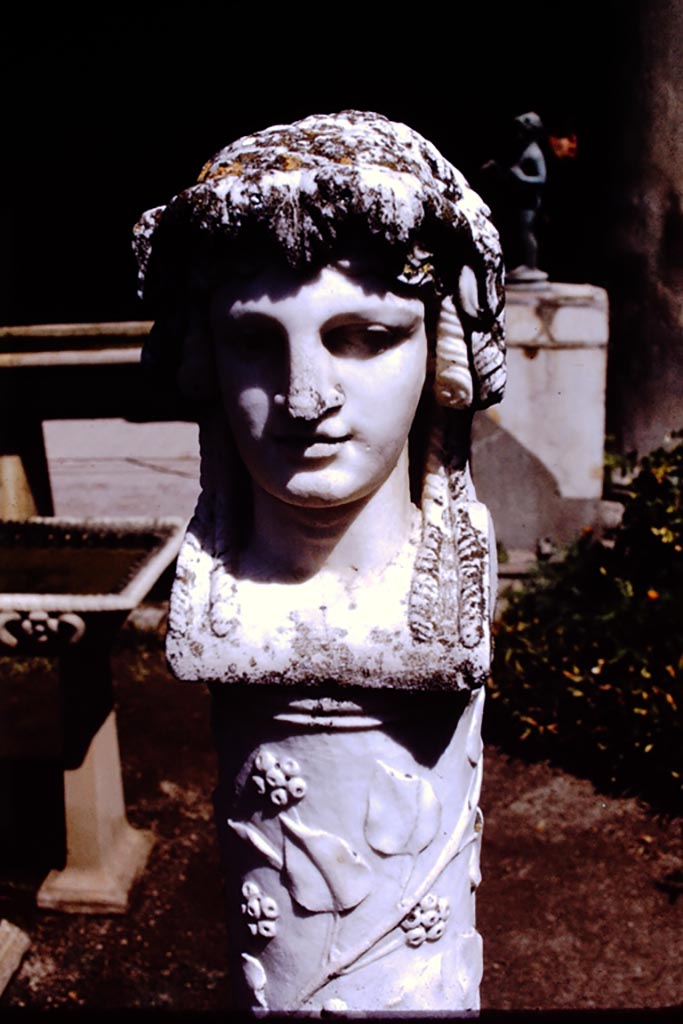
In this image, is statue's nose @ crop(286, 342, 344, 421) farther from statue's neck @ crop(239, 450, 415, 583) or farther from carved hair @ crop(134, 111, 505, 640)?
statue's neck @ crop(239, 450, 415, 583)

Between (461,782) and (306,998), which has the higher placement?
(461,782)

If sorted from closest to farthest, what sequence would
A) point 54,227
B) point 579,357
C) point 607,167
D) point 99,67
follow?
point 579,357, point 607,167, point 99,67, point 54,227

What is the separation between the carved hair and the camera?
1465mm

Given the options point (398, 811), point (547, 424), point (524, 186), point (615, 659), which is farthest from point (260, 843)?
point (524, 186)

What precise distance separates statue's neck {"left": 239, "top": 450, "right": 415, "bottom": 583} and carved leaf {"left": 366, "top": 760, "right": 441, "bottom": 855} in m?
0.33

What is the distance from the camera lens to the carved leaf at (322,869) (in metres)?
1.74

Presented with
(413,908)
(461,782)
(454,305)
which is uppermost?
(454,305)

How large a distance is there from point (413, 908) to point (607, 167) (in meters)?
3.90

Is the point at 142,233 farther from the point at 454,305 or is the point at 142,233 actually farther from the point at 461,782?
the point at 461,782

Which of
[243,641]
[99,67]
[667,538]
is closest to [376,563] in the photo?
[243,641]

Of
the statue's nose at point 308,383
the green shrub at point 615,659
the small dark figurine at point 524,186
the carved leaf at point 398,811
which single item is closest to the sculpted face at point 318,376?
the statue's nose at point 308,383

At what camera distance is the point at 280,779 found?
1.74 metres

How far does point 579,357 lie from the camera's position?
4.39m

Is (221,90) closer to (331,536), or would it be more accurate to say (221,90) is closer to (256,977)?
(331,536)
